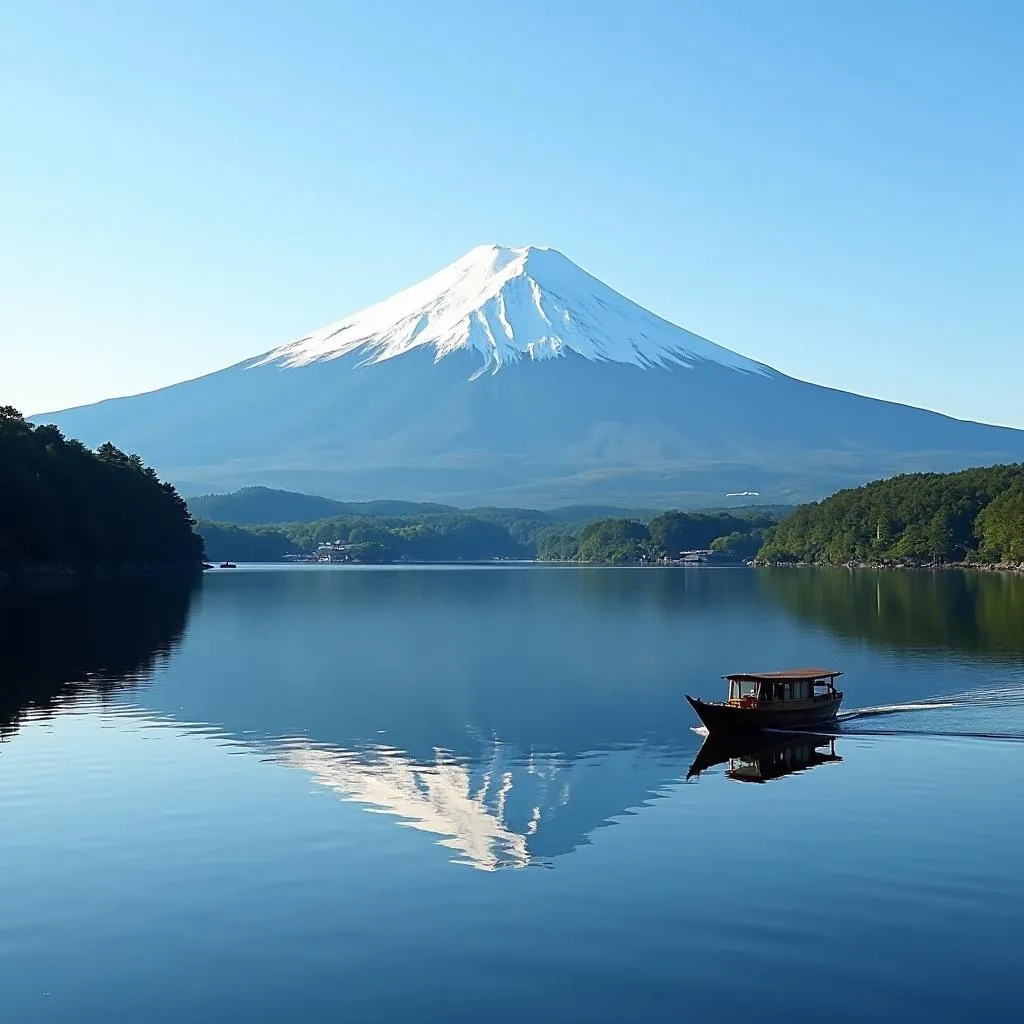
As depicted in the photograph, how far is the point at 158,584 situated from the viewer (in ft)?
318

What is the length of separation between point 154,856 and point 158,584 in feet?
268

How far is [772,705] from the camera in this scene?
28.8 metres

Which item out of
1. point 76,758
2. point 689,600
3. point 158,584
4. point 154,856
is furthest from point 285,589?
point 154,856

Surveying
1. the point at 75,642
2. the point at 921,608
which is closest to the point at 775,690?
the point at 75,642

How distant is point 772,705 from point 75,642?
26.7 meters

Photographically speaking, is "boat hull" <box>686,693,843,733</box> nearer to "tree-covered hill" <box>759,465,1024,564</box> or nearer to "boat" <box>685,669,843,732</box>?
"boat" <box>685,669,843,732</box>

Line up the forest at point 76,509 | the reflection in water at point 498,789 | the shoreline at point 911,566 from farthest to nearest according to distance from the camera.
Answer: the shoreline at point 911,566 < the forest at point 76,509 < the reflection in water at point 498,789

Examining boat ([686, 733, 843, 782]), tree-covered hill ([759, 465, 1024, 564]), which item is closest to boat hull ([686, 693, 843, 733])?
boat ([686, 733, 843, 782])

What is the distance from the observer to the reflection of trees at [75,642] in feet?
114

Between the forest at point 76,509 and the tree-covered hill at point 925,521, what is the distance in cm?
7293

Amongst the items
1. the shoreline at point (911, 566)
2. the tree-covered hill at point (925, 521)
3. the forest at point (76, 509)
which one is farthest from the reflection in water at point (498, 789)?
the tree-covered hill at point (925, 521)

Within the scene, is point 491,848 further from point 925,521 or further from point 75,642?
point 925,521

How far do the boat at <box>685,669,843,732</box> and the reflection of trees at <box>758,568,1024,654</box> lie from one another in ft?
55.5

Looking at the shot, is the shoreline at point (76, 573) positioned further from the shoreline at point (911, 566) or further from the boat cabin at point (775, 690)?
the shoreline at point (911, 566)
